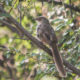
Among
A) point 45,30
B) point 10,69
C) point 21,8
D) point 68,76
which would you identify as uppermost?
point 21,8

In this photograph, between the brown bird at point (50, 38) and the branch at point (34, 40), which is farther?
the brown bird at point (50, 38)

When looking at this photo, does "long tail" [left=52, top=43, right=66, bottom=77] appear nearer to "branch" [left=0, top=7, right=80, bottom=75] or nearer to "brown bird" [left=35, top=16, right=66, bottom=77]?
"brown bird" [left=35, top=16, right=66, bottom=77]

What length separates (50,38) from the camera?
15.6 feet

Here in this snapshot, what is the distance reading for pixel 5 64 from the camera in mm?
9109

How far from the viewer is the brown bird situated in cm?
419

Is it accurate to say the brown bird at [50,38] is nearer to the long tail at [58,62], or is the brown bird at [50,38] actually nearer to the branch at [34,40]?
the long tail at [58,62]

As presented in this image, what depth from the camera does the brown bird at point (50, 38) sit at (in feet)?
13.8

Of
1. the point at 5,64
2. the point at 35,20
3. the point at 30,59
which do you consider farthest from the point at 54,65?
the point at 5,64

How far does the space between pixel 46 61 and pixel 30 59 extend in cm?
40

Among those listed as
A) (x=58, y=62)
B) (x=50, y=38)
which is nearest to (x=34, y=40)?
(x=58, y=62)

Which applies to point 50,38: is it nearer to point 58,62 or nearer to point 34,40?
point 58,62

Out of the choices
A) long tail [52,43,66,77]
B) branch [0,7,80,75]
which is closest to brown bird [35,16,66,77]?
long tail [52,43,66,77]

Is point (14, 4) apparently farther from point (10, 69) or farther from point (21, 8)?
point (10, 69)

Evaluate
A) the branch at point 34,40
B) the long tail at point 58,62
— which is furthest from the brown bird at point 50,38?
the branch at point 34,40
